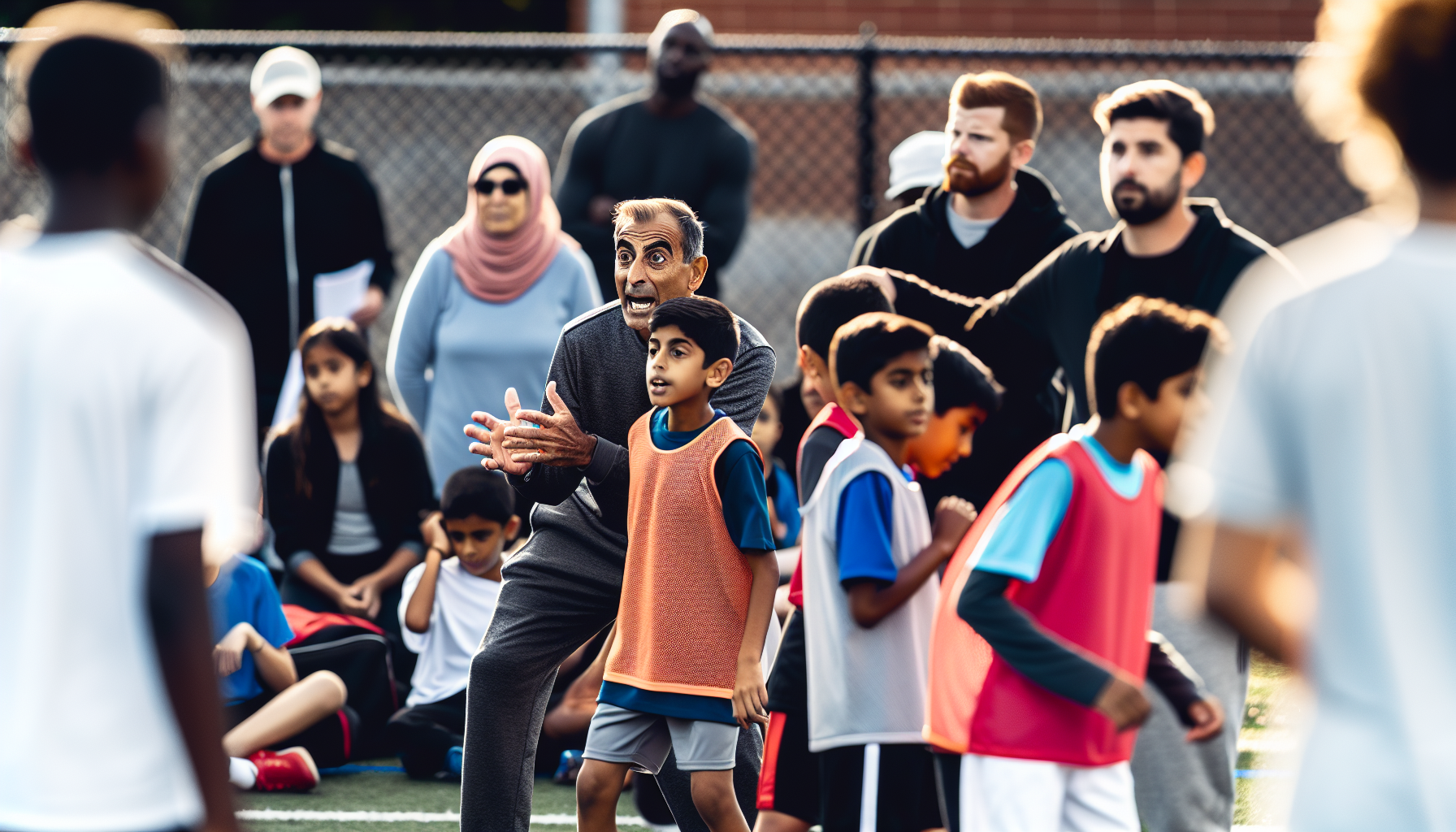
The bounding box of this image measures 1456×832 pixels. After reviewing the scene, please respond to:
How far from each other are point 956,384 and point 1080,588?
3.58ft

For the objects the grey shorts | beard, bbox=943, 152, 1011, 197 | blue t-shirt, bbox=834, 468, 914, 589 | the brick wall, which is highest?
the brick wall

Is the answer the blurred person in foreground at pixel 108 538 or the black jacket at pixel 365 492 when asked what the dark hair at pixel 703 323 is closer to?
the blurred person in foreground at pixel 108 538

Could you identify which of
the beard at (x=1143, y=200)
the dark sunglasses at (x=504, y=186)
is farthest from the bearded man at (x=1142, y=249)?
the dark sunglasses at (x=504, y=186)

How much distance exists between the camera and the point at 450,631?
622 cm

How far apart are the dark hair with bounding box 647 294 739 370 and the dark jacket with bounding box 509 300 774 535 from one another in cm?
24

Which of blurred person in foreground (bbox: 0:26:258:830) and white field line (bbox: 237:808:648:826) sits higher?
blurred person in foreground (bbox: 0:26:258:830)

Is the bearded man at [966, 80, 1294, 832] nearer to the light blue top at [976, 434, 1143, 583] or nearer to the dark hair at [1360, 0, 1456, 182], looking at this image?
the light blue top at [976, 434, 1143, 583]

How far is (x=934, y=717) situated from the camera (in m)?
3.42

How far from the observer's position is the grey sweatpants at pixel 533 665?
13.8 ft

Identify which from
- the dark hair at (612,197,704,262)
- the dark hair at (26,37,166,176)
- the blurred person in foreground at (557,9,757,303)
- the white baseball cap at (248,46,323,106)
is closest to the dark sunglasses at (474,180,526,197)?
the blurred person in foreground at (557,9,757,303)

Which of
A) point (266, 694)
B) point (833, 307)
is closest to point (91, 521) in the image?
point (833, 307)

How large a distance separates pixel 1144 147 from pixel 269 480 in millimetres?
3781

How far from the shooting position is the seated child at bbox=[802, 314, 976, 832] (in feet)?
12.5

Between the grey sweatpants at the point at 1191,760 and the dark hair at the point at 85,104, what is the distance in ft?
7.90
